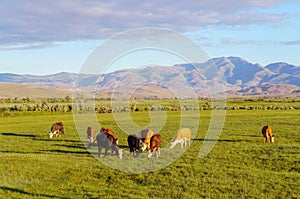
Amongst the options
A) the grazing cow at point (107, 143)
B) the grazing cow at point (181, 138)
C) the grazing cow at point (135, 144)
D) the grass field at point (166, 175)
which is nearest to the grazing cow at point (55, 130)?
the grass field at point (166, 175)

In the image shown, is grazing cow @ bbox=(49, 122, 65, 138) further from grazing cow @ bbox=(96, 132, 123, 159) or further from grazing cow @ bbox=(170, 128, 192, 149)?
grazing cow @ bbox=(170, 128, 192, 149)

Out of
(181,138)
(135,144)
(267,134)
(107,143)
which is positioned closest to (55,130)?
(107,143)

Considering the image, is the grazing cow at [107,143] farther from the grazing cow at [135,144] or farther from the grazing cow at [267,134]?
the grazing cow at [267,134]

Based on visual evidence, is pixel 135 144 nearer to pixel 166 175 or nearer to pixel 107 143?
pixel 107 143

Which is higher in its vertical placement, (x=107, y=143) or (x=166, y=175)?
(x=107, y=143)

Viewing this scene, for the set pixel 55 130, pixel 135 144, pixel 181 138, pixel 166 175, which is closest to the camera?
pixel 166 175

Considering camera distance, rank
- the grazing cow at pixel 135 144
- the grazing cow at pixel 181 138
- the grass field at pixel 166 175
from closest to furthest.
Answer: the grass field at pixel 166 175, the grazing cow at pixel 135 144, the grazing cow at pixel 181 138

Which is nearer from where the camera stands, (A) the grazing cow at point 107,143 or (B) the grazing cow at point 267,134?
(A) the grazing cow at point 107,143

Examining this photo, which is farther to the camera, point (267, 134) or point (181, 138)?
point (267, 134)

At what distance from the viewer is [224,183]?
16500mm

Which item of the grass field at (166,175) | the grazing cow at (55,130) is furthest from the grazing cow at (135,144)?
the grazing cow at (55,130)

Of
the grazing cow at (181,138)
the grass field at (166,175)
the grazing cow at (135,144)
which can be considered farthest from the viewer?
the grazing cow at (181,138)

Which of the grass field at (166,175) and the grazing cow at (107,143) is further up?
the grazing cow at (107,143)

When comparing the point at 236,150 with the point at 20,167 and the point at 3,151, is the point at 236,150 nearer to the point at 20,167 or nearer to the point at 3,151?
the point at 20,167
